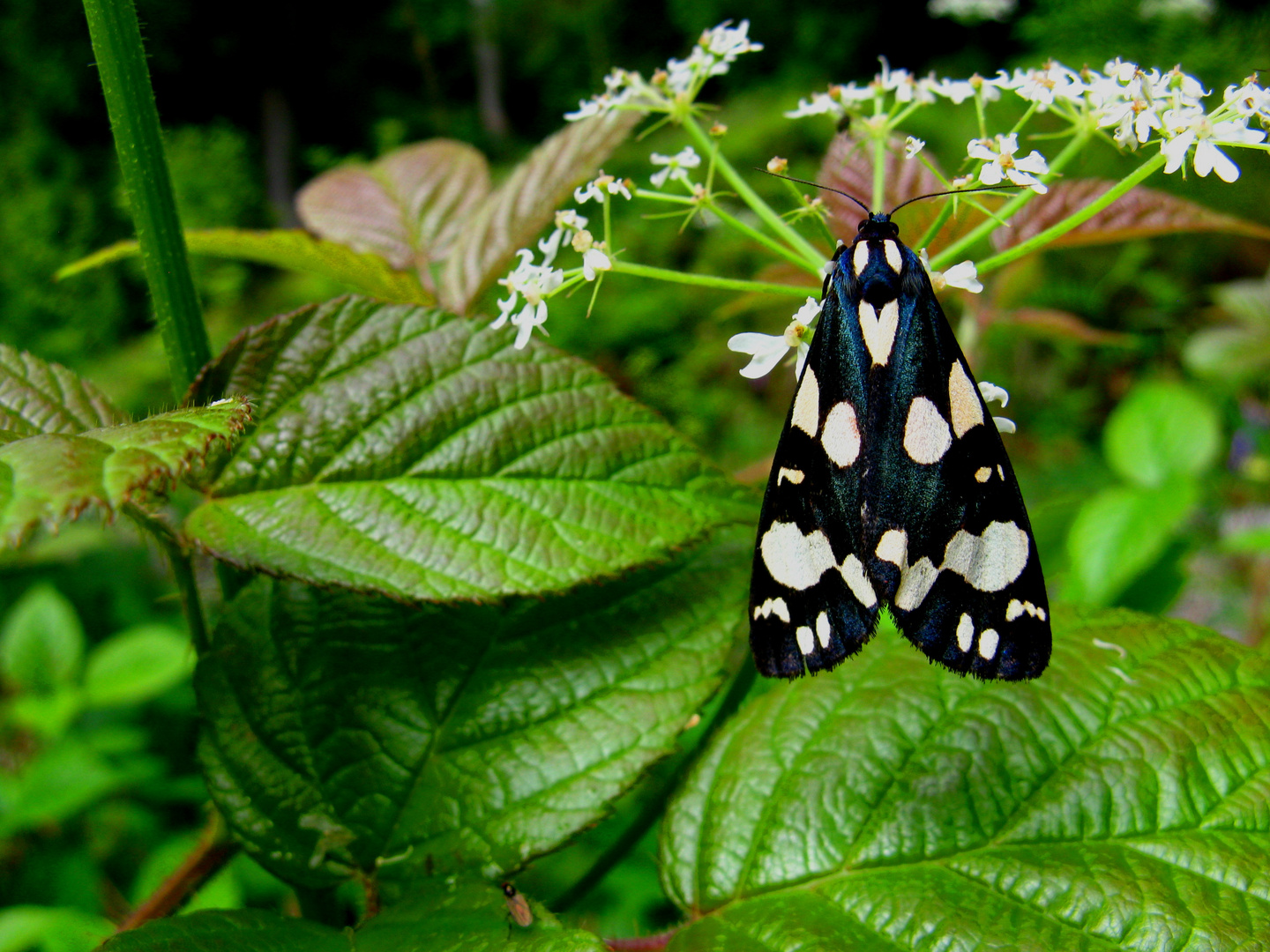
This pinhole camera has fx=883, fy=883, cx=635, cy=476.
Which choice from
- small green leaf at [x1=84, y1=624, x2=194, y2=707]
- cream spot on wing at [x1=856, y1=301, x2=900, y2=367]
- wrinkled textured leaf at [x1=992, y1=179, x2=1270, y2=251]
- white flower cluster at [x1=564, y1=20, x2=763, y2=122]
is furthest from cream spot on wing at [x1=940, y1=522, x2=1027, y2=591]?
small green leaf at [x1=84, y1=624, x2=194, y2=707]

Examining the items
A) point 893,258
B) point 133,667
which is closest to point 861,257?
point 893,258

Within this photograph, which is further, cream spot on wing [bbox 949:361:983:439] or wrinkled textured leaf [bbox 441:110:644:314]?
wrinkled textured leaf [bbox 441:110:644:314]

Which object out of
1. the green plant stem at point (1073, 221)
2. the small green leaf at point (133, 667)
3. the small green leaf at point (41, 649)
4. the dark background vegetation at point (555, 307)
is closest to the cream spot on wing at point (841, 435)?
the green plant stem at point (1073, 221)

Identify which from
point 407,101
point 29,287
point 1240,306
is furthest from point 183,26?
point 1240,306

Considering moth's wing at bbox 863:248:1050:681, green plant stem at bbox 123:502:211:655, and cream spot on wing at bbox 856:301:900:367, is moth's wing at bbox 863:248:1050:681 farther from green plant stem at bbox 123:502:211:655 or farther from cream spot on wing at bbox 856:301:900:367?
green plant stem at bbox 123:502:211:655

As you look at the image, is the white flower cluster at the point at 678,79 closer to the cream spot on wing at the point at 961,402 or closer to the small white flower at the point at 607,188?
the small white flower at the point at 607,188

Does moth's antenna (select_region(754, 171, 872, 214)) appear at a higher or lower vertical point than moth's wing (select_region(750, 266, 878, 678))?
higher
